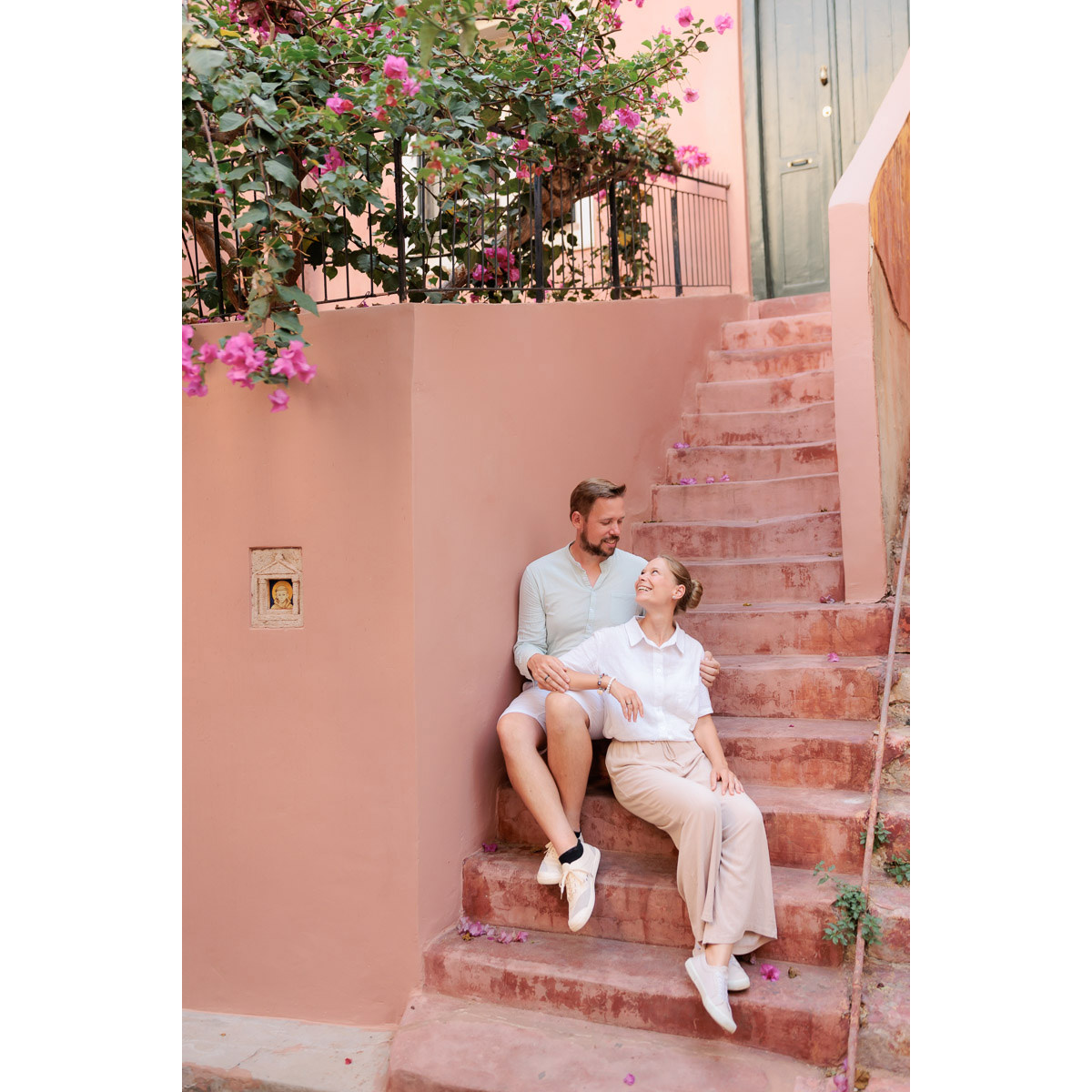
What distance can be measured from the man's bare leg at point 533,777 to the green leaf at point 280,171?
6.37ft

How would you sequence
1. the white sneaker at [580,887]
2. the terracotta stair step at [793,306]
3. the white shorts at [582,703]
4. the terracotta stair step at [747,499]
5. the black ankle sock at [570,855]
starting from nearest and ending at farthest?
1. the white sneaker at [580,887]
2. the black ankle sock at [570,855]
3. the white shorts at [582,703]
4. the terracotta stair step at [747,499]
5. the terracotta stair step at [793,306]

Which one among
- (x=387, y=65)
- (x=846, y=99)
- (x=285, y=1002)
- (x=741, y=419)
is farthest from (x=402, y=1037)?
(x=846, y=99)

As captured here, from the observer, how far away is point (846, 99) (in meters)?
7.34

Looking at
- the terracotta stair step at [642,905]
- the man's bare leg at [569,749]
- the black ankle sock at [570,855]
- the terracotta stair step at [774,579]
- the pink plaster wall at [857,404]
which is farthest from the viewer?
the terracotta stair step at [774,579]

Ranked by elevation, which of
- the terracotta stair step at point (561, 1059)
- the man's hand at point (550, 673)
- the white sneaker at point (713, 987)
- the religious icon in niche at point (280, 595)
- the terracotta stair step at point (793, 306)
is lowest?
the terracotta stair step at point (561, 1059)

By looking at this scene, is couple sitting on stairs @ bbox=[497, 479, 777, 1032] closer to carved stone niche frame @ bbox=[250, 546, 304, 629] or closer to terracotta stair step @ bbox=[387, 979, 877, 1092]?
terracotta stair step @ bbox=[387, 979, 877, 1092]

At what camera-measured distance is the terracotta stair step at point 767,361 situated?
5.88m

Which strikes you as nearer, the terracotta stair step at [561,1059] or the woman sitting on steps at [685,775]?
the terracotta stair step at [561,1059]

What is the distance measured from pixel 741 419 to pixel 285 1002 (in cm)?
360

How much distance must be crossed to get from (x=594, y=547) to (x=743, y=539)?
3.84 feet

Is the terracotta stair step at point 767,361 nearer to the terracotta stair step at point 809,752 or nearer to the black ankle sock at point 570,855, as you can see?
the terracotta stair step at point 809,752

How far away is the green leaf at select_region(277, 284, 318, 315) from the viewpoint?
3.29 m

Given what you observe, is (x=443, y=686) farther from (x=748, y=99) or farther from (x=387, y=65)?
(x=748, y=99)

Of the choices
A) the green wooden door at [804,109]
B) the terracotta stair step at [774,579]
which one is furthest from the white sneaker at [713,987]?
the green wooden door at [804,109]
